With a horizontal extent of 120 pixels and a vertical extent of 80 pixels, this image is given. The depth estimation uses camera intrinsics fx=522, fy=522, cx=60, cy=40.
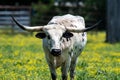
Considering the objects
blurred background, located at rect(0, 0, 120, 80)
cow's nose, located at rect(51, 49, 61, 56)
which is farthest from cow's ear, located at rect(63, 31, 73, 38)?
blurred background, located at rect(0, 0, 120, 80)

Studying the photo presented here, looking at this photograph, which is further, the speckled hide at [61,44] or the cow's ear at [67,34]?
the cow's ear at [67,34]

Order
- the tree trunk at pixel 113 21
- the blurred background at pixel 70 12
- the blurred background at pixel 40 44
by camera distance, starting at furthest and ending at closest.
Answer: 1. the blurred background at pixel 70 12
2. the tree trunk at pixel 113 21
3. the blurred background at pixel 40 44

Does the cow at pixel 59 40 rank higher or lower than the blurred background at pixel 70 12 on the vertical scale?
higher

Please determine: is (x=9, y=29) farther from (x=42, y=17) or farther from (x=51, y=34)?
(x=51, y=34)

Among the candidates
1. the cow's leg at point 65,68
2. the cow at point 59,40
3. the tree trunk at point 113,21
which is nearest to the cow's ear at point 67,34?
the cow at point 59,40

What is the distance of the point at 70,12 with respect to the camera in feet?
127

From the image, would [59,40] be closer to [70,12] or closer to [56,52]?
[56,52]

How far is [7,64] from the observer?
14.9 m

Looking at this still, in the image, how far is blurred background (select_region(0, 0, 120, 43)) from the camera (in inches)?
1144

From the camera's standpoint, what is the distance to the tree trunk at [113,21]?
28.9 meters

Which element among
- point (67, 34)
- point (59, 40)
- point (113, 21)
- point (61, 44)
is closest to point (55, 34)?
point (59, 40)

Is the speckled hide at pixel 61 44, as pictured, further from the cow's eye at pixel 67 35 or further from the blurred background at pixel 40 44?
the blurred background at pixel 40 44

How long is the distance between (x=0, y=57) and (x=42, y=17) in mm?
21140

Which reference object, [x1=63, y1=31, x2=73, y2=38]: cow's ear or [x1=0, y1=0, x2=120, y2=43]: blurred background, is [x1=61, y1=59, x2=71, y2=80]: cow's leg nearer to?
[x1=63, y1=31, x2=73, y2=38]: cow's ear
